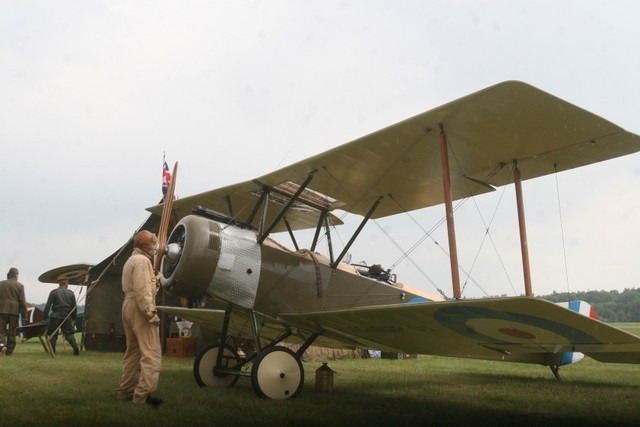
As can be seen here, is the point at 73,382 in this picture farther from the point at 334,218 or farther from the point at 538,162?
the point at 538,162

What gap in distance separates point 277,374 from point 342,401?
73 cm

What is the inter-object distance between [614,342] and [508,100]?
2.38m

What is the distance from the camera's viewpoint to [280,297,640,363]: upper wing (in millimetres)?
A: 4043

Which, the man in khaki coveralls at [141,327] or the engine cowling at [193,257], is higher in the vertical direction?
the engine cowling at [193,257]

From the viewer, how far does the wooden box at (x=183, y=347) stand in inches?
447

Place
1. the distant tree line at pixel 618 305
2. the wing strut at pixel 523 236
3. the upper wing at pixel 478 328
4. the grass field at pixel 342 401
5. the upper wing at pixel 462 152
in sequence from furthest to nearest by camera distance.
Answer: the distant tree line at pixel 618 305
the wing strut at pixel 523 236
the upper wing at pixel 462 152
the grass field at pixel 342 401
the upper wing at pixel 478 328

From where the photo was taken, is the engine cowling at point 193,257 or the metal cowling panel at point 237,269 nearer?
the engine cowling at point 193,257

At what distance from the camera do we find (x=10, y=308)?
35.4 feet

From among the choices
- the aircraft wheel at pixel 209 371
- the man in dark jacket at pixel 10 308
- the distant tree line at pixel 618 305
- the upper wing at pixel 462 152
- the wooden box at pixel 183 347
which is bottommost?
the aircraft wheel at pixel 209 371

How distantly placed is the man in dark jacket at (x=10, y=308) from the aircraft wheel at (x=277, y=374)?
23.5 feet

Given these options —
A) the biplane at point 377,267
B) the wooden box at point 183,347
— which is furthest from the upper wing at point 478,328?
the wooden box at point 183,347

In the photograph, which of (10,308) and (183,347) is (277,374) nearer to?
(183,347)

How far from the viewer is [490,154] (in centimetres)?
679

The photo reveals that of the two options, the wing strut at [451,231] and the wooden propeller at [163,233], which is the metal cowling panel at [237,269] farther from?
the wing strut at [451,231]
